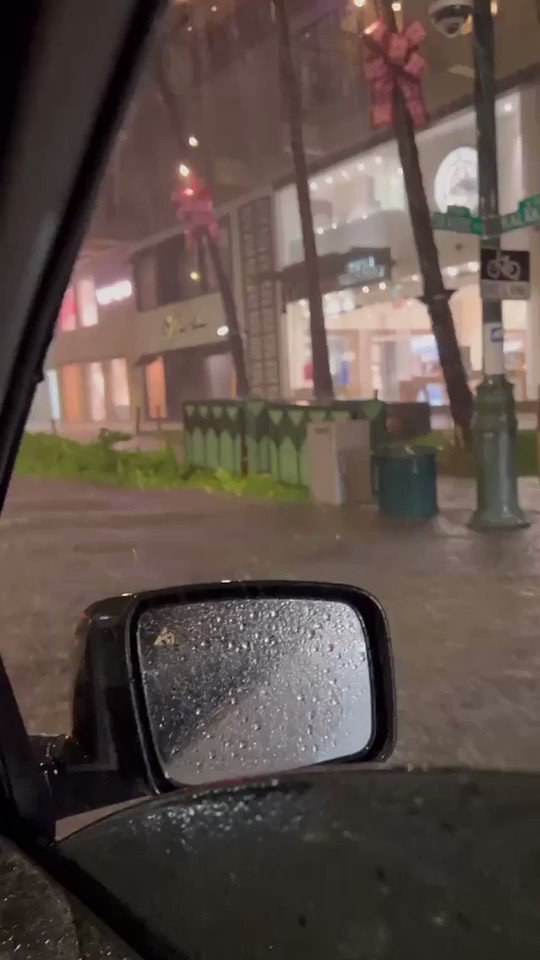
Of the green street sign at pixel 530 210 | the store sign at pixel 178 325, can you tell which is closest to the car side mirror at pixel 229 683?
the green street sign at pixel 530 210

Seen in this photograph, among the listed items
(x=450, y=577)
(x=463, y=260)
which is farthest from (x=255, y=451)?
(x=450, y=577)

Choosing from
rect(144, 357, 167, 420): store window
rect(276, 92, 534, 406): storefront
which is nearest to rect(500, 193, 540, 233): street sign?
rect(276, 92, 534, 406): storefront

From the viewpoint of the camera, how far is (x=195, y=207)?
51.3 ft

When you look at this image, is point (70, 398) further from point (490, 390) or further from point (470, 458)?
point (470, 458)

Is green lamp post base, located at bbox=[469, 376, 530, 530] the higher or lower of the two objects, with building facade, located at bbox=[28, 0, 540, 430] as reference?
lower

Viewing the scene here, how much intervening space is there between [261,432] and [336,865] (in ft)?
41.3

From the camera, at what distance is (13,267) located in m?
1.16

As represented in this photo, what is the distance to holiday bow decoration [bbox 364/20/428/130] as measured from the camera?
415 inches

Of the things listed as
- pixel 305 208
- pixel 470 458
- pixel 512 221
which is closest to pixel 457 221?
pixel 512 221

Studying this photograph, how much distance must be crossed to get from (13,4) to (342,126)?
17.9 metres

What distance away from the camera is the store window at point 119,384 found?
1950cm

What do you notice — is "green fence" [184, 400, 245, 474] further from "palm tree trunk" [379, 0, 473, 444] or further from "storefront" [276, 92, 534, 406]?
"palm tree trunk" [379, 0, 473, 444]

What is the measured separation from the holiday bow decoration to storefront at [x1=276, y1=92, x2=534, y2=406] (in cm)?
306

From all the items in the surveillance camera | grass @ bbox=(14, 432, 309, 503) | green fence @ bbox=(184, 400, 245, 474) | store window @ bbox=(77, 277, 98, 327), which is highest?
the surveillance camera
